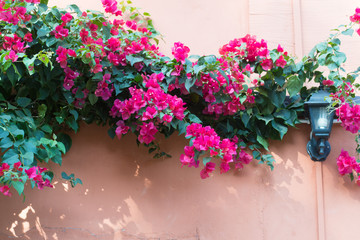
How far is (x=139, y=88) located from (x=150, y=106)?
221 millimetres

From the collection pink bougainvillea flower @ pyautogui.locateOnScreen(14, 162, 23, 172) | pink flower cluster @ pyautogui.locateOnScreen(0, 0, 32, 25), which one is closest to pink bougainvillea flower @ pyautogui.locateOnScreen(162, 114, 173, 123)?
pink bougainvillea flower @ pyautogui.locateOnScreen(14, 162, 23, 172)

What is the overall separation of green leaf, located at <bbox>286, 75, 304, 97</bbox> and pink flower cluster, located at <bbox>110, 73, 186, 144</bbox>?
1.95 feet

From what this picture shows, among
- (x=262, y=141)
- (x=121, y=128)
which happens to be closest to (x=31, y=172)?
(x=121, y=128)

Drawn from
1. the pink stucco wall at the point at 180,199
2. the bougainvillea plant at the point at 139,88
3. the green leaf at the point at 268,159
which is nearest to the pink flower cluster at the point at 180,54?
the bougainvillea plant at the point at 139,88

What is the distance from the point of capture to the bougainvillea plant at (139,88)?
2352 mm

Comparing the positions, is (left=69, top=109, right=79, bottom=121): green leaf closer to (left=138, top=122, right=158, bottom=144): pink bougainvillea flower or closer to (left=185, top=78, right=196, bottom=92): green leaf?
(left=138, top=122, right=158, bottom=144): pink bougainvillea flower

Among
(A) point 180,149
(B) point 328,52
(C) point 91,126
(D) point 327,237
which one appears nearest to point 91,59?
(C) point 91,126

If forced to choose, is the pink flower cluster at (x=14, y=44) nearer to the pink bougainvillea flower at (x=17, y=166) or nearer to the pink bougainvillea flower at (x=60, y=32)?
the pink bougainvillea flower at (x=60, y=32)

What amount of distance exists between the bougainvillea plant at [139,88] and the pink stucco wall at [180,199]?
12 cm

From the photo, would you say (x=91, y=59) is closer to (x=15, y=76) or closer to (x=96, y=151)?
(x=15, y=76)

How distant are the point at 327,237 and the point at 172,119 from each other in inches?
42.9

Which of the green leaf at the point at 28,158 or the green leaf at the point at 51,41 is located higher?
the green leaf at the point at 51,41

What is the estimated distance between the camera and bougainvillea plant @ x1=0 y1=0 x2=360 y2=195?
2352 millimetres

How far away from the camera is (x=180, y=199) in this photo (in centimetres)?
274
